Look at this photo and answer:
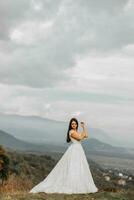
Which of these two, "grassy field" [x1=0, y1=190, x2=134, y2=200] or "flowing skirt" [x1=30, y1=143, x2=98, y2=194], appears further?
"flowing skirt" [x1=30, y1=143, x2=98, y2=194]

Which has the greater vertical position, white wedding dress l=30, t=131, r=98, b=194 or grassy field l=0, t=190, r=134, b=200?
white wedding dress l=30, t=131, r=98, b=194

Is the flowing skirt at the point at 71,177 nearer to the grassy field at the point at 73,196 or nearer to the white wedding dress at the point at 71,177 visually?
the white wedding dress at the point at 71,177

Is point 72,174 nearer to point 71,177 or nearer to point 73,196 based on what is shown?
point 71,177

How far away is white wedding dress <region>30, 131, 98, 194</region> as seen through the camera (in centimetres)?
2041

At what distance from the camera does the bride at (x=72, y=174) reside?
20422 millimetres

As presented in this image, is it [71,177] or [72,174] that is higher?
[72,174]

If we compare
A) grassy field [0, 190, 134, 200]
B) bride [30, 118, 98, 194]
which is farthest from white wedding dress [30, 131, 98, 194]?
grassy field [0, 190, 134, 200]

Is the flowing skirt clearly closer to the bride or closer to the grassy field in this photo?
the bride

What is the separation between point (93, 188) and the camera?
20750 millimetres

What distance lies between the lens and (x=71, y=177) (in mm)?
20562

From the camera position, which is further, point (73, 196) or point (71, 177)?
point (71, 177)

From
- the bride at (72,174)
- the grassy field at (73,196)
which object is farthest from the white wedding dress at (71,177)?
the grassy field at (73,196)

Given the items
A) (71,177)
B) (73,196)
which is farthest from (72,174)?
(73,196)

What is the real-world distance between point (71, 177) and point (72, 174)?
0.47 ft
